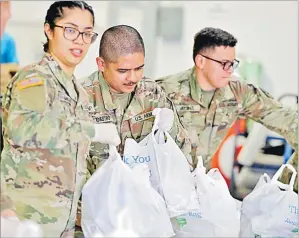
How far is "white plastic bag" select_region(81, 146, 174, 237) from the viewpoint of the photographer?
6.41 feet

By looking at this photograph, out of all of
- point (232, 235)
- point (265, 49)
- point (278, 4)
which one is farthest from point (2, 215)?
point (265, 49)

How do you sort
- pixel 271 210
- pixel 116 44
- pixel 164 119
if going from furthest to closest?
pixel 271 210 → pixel 164 119 → pixel 116 44

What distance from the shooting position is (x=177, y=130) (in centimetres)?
222

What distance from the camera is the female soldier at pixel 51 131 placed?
6.02 ft

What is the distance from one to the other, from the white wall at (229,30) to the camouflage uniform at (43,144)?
0.14 meters

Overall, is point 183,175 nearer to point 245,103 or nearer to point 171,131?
point 171,131

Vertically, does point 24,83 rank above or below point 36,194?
above

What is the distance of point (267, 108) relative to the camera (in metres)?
2.49

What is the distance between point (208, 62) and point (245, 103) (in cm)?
28

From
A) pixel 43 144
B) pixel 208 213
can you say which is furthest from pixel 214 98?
pixel 43 144

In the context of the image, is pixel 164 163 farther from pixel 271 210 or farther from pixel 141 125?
pixel 271 210

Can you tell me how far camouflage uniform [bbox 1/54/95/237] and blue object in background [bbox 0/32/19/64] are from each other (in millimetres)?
201

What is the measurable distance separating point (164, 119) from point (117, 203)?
1.26 ft

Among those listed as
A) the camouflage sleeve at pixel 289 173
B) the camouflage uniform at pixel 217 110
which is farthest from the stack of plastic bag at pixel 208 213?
the camouflage sleeve at pixel 289 173
